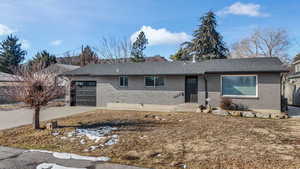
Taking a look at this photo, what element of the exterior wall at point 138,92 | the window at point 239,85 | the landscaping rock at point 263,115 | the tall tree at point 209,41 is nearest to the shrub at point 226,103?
the window at point 239,85

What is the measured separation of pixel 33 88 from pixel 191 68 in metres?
9.63

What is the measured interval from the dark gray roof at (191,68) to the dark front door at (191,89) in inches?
27.8

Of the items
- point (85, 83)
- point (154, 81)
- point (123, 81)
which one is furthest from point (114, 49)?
point (154, 81)

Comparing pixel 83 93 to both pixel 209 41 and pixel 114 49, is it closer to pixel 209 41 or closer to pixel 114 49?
pixel 114 49

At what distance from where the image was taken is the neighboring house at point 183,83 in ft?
35.7

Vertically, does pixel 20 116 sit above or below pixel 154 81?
below

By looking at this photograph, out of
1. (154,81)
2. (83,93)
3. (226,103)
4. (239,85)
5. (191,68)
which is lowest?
(226,103)

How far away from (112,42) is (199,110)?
2281 cm

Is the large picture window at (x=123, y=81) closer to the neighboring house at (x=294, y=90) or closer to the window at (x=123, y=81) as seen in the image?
the window at (x=123, y=81)

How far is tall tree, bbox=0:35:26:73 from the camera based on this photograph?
36.6m

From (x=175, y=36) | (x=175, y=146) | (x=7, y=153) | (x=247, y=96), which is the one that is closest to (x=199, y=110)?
(x=247, y=96)

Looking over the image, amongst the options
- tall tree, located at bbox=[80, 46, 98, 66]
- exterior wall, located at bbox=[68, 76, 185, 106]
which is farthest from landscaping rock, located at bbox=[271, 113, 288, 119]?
tall tree, located at bbox=[80, 46, 98, 66]

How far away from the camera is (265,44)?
26703mm

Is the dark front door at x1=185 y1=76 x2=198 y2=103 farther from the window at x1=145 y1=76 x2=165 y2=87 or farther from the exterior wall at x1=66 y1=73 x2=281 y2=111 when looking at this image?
the window at x1=145 y1=76 x2=165 y2=87
